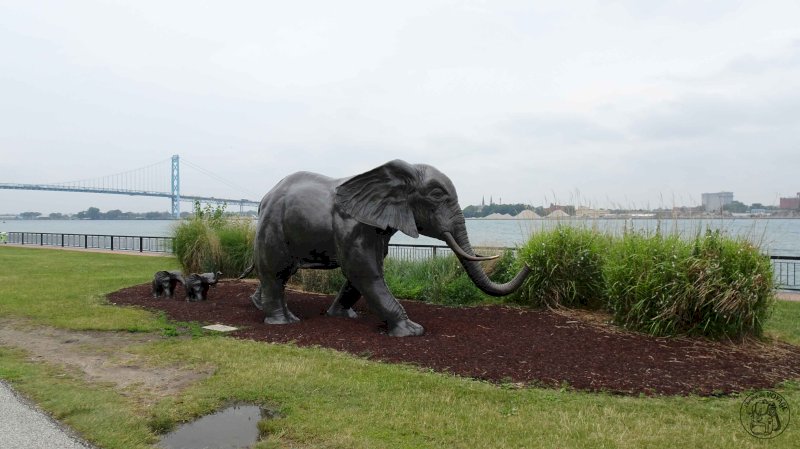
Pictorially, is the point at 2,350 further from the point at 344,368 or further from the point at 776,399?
the point at 776,399

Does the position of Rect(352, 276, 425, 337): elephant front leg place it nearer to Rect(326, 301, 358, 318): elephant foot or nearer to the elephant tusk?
the elephant tusk

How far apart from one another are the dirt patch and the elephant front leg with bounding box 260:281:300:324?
1325 mm

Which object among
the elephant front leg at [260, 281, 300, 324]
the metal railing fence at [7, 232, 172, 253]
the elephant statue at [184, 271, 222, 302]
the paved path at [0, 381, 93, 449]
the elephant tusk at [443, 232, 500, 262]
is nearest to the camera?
the paved path at [0, 381, 93, 449]

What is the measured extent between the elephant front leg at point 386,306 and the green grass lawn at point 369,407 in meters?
0.84

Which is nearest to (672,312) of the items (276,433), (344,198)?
(344,198)

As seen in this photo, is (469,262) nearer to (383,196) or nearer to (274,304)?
(383,196)

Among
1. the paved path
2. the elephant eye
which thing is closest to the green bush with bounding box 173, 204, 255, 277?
the elephant eye

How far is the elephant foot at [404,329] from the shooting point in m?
6.17

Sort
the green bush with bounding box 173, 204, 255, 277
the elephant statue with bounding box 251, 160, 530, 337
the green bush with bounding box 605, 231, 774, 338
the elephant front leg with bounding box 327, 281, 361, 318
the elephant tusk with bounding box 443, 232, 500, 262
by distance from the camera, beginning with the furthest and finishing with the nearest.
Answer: the green bush with bounding box 173, 204, 255, 277 < the elephant front leg with bounding box 327, 281, 361, 318 < the elephant statue with bounding box 251, 160, 530, 337 < the elephant tusk with bounding box 443, 232, 500, 262 < the green bush with bounding box 605, 231, 774, 338

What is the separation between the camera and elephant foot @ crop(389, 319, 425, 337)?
6.17 m

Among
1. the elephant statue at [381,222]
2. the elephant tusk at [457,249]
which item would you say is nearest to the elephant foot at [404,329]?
the elephant statue at [381,222]

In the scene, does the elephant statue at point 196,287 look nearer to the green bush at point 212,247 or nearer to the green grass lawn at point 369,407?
the green bush at point 212,247

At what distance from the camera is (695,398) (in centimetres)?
425

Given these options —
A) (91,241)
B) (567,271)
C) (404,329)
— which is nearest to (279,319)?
(404,329)
